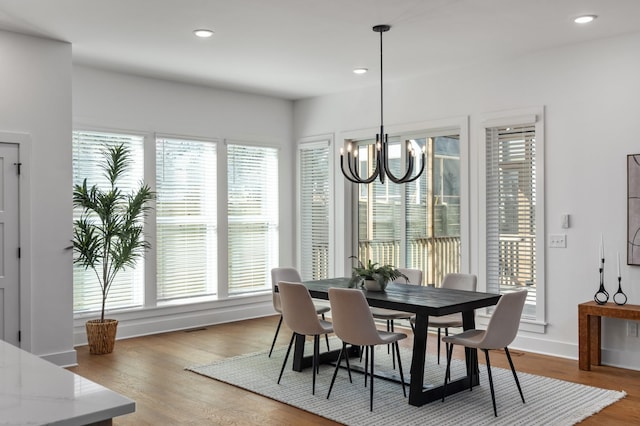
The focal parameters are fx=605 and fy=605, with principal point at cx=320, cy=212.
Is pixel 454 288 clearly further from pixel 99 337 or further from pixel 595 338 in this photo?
pixel 99 337

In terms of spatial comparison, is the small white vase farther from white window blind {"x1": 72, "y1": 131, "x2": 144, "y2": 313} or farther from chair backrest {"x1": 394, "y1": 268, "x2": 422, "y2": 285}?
white window blind {"x1": 72, "y1": 131, "x2": 144, "y2": 313}

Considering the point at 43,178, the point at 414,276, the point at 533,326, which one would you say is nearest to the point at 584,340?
the point at 533,326

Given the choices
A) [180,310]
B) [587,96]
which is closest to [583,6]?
[587,96]

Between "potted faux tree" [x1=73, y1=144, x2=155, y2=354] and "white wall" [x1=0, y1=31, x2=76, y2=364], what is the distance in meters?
0.34

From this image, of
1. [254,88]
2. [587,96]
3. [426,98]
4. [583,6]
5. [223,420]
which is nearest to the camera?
[223,420]

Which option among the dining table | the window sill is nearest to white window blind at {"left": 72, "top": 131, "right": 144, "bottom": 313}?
the dining table

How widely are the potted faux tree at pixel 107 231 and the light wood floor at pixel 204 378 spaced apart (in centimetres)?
26

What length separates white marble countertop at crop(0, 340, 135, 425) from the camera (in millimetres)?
1402

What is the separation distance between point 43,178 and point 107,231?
869 mm

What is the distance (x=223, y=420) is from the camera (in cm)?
378

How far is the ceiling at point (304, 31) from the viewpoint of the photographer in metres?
4.24

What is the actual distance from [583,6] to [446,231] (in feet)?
9.24

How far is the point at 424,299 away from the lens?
4.27 m

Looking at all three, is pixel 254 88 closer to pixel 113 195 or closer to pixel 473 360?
pixel 113 195
